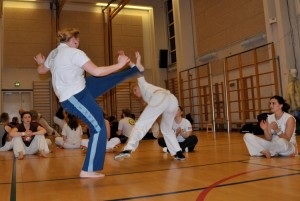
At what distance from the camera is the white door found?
39.8 feet

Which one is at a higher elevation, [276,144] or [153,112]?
[153,112]

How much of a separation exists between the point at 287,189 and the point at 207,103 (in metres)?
8.75

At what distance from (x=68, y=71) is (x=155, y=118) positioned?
1217mm

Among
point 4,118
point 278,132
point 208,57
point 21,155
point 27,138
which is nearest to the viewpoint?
point 278,132

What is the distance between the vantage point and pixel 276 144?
3.53 m

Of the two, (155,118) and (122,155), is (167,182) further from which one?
(155,118)

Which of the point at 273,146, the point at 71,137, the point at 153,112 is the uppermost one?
the point at 153,112

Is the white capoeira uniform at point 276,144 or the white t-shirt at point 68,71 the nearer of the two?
the white t-shirt at point 68,71

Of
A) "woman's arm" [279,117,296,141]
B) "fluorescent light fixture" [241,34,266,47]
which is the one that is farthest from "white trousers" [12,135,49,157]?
"fluorescent light fixture" [241,34,266,47]

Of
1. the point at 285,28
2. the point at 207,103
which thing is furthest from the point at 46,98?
the point at 285,28

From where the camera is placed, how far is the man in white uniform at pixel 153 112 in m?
3.30

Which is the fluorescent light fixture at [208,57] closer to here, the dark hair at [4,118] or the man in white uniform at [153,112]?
the dark hair at [4,118]

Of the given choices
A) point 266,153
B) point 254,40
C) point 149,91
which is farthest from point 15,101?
point 266,153

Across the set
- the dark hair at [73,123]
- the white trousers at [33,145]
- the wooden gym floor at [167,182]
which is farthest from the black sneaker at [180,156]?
the dark hair at [73,123]
